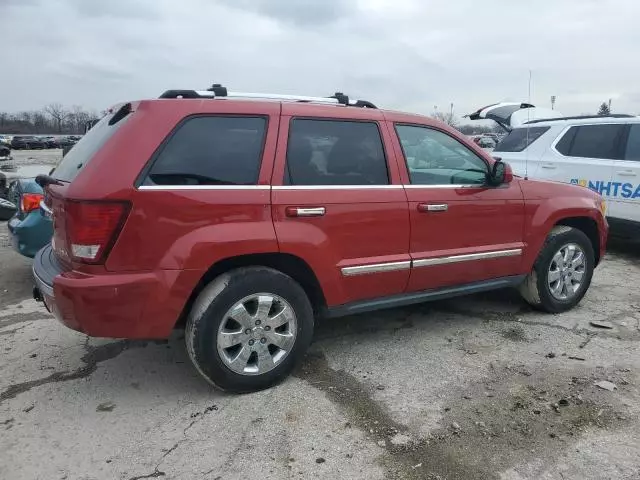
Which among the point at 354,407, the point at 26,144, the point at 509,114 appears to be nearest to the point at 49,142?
the point at 26,144

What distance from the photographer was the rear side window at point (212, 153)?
291 centimetres

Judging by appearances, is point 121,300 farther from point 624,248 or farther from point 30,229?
point 624,248

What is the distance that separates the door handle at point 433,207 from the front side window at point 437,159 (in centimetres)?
16

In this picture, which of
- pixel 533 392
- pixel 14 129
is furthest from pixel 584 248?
pixel 14 129

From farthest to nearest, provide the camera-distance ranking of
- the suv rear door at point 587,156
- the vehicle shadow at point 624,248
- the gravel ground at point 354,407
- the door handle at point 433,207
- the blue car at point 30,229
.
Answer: the vehicle shadow at point 624,248, the suv rear door at point 587,156, the blue car at point 30,229, the door handle at point 433,207, the gravel ground at point 354,407

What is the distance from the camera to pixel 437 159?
12.9ft

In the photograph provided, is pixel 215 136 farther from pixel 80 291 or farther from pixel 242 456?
pixel 242 456

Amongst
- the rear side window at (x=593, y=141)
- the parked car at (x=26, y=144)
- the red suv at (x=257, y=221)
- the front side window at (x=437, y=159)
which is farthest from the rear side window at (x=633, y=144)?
the parked car at (x=26, y=144)

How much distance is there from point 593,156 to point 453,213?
411 cm

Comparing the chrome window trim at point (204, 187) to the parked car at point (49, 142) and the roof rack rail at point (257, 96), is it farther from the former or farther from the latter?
the parked car at point (49, 142)

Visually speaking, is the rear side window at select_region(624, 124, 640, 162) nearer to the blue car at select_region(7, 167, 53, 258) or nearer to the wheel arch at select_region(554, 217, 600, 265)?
the wheel arch at select_region(554, 217, 600, 265)

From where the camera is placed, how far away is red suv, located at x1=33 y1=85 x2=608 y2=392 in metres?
2.81

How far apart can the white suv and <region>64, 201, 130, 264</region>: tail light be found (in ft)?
20.2

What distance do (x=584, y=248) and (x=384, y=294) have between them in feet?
7.24
